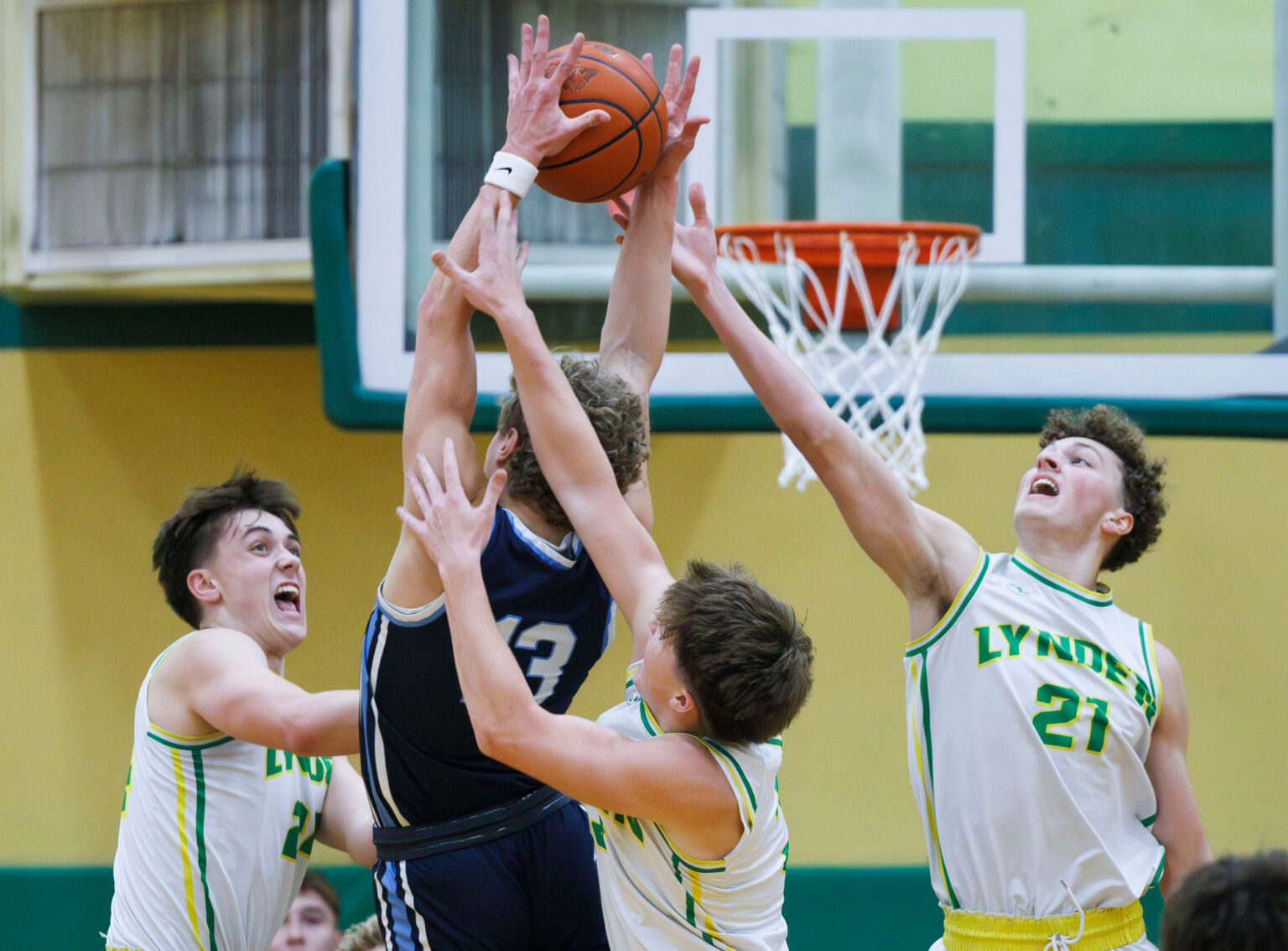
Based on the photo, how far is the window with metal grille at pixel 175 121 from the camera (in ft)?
15.4

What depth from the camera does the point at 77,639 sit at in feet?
18.5

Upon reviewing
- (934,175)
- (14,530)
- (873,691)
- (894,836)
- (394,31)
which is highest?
(394,31)

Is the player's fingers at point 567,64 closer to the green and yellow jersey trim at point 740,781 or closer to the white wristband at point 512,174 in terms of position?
the white wristband at point 512,174

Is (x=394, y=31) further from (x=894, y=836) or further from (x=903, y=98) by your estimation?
(x=894, y=836)

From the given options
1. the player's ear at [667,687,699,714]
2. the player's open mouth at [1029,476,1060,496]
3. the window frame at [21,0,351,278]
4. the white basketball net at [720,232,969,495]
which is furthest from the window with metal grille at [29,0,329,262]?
the player's ear at [667,687,699,714]

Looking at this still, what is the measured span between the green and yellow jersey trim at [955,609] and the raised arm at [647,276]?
656mm

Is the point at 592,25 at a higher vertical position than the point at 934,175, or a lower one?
higher

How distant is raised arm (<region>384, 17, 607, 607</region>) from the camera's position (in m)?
2.28

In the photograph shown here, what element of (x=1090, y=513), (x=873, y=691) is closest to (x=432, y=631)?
(x=1090, y=513)

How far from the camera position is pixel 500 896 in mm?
2346

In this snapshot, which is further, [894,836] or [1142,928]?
[894,836]

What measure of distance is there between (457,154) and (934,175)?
166cm

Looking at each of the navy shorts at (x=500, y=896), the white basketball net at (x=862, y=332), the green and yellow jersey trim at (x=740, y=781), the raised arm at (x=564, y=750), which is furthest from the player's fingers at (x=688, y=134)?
the white basketball net at (x=862, y=332)

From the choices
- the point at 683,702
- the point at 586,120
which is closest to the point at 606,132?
the point at 586,120
